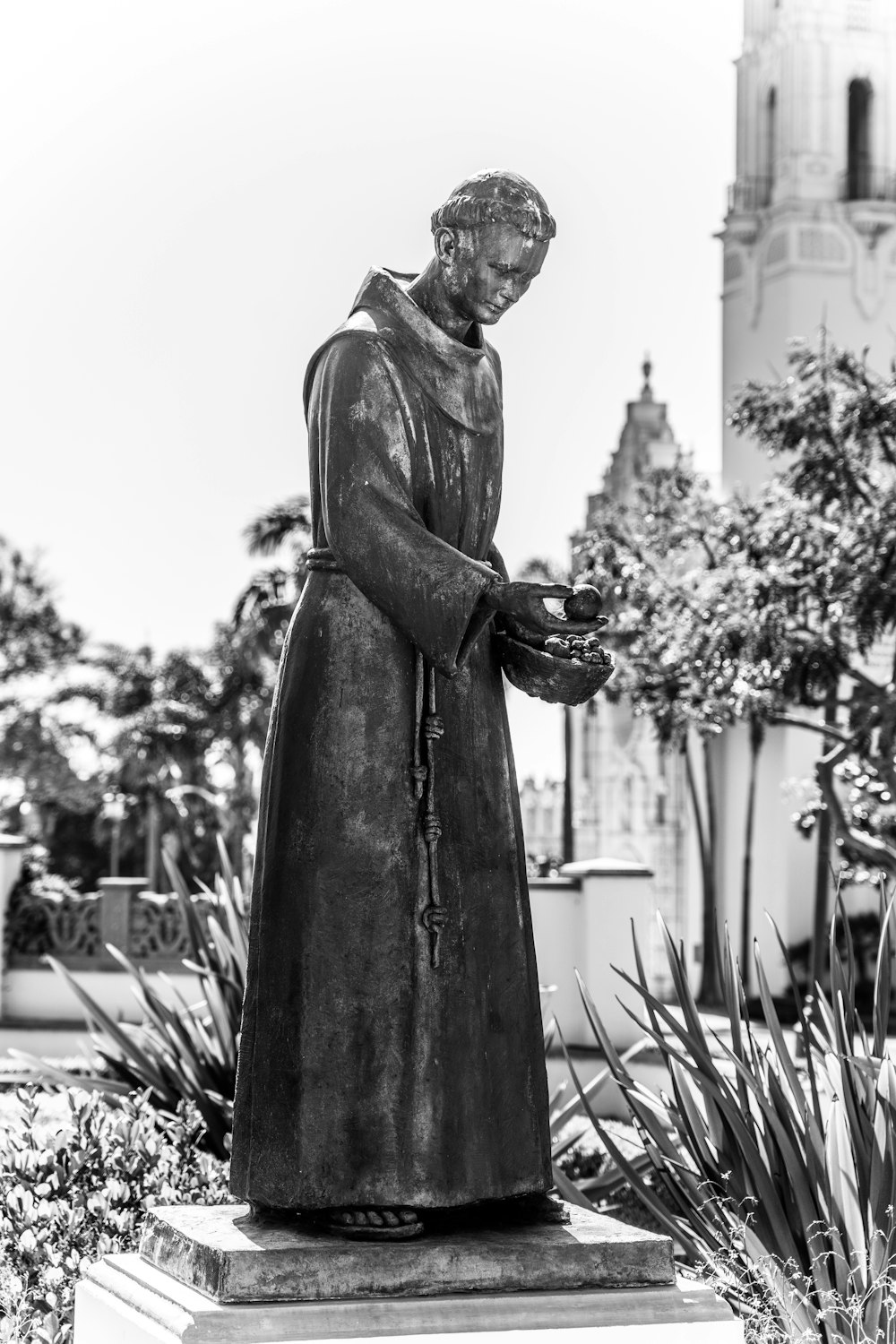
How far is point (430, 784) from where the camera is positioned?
383 cm

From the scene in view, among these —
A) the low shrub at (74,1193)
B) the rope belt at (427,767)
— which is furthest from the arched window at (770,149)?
the rope belt at (427,767)

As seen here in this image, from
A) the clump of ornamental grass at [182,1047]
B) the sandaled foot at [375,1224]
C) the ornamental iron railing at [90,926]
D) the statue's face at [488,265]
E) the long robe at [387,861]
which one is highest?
the statue's face at [488,265]

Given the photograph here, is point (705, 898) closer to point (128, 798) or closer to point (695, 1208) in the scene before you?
point (128, 798)

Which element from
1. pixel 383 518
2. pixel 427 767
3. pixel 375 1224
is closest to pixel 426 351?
pixel 383 518

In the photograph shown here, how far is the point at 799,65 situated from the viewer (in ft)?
123

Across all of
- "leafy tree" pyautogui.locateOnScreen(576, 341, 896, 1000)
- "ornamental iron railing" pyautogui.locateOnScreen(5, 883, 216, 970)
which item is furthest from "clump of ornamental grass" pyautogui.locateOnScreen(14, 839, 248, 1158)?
"ornamental iron railing" pyautogui.locateOnScreen(5, 883, 216, 970)

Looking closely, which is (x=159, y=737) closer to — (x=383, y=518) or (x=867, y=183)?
(x=867, y=183)

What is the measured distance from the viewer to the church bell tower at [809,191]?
35.8 m

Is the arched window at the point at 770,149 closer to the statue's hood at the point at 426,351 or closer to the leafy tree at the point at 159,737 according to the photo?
the leafy tree at the point at 159,737

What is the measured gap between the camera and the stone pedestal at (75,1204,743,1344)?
3387 mm

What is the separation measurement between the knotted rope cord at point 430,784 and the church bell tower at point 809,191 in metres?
30.6

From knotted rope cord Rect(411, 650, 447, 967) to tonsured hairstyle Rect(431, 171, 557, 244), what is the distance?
2.77ft

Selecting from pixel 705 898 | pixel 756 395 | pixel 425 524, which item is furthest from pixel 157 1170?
pixel 705 898

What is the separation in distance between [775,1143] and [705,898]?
23.3 meters
